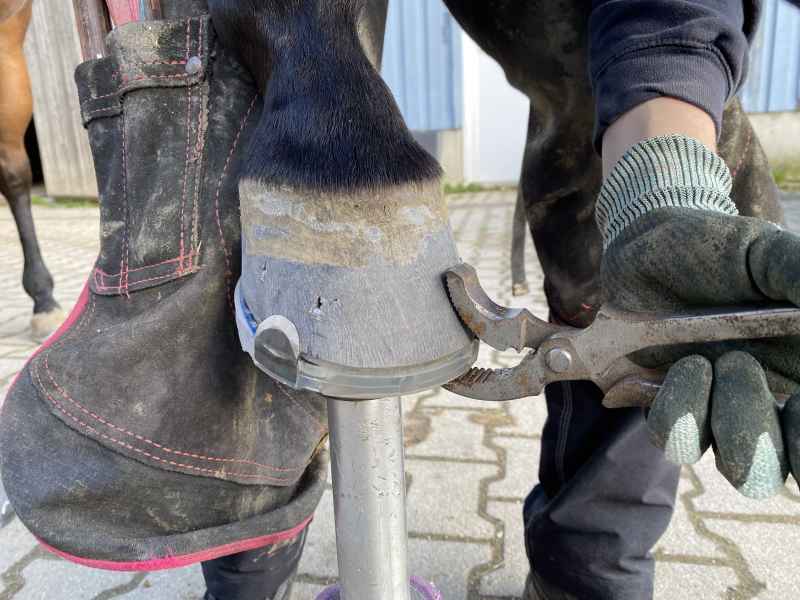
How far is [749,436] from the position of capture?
17.3 inches

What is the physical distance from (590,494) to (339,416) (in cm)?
60

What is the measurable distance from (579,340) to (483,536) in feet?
3.16

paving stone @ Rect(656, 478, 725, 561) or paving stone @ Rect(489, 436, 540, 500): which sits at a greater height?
paving stone @ Rect(656, 478, 725, 561)

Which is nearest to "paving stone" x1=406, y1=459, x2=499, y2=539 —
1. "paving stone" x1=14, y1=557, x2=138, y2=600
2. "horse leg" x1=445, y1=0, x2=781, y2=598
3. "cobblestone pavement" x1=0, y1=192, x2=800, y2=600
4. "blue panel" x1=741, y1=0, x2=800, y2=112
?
"cobblestone pavement" x1=0, y1=192, x2=800, y2=600

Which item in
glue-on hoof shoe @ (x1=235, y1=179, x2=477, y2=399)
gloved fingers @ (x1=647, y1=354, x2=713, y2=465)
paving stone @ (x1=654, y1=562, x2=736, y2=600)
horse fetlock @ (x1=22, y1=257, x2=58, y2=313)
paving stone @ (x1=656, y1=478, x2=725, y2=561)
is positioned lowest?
paving stone @ (x1=656, y1=478, x2=725, y2=561)

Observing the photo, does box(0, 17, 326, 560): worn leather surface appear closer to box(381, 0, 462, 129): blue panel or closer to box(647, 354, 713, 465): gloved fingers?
box(647, 354, 713, 465): gloved fingers

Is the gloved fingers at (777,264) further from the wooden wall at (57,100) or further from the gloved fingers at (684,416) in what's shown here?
the wooden wall at (57,100)

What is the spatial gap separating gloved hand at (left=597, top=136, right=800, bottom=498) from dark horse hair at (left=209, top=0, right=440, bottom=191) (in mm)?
199

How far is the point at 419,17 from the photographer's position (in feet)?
19.5

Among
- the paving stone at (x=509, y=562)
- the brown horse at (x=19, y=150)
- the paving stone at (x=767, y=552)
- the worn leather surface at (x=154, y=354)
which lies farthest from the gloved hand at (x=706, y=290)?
the brown horse at (x=19, y=150)

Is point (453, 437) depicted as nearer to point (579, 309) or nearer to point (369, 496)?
point (579, 309)

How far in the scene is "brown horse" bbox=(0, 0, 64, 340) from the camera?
246 centimetres

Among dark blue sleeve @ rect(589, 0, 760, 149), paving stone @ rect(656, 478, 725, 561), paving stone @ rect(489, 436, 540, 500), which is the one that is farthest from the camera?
paving stone @ rect(489, 436, 540, 500)

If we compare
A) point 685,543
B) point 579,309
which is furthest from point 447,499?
point 579,309
